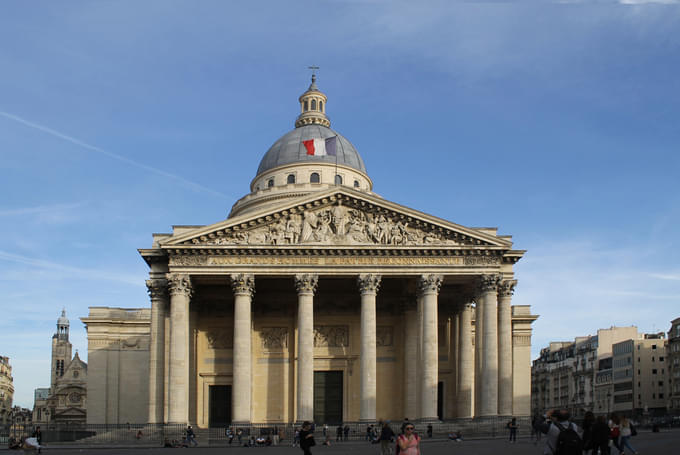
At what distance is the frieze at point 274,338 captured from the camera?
5222 cm

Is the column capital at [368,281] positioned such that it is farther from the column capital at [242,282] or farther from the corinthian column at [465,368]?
the corinthian column at [465,368]

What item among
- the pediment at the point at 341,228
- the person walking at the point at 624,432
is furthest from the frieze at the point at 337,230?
the person walking at the point at 624,432

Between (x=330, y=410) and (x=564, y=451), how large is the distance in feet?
133

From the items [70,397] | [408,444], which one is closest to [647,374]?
[70,397]

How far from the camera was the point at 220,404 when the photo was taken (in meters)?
51.6

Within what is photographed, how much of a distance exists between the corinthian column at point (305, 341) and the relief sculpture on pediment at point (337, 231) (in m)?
2.37

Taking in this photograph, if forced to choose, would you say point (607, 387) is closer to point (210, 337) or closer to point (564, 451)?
point (210, 337)

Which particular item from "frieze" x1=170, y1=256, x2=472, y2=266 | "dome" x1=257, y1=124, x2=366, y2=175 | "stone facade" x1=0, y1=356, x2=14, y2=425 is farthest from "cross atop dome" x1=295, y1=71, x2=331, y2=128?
"stone facade" x1=0, y1=356, x2=14, y2=425

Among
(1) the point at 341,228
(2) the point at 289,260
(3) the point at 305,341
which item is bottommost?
(3) the point at 305,341

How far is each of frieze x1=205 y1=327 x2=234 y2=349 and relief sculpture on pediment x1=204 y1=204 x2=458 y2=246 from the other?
28.4 feet

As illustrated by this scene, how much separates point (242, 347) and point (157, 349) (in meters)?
5.27

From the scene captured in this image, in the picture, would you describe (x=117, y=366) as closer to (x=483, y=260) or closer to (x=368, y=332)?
(x=368, y=332)

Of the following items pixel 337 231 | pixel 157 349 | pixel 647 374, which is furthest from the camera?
pixel 647 374

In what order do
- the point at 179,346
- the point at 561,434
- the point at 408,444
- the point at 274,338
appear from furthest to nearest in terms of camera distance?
the point at 274,338 < the point at 179,346 < the point at 408,444 < the point at 561,434
